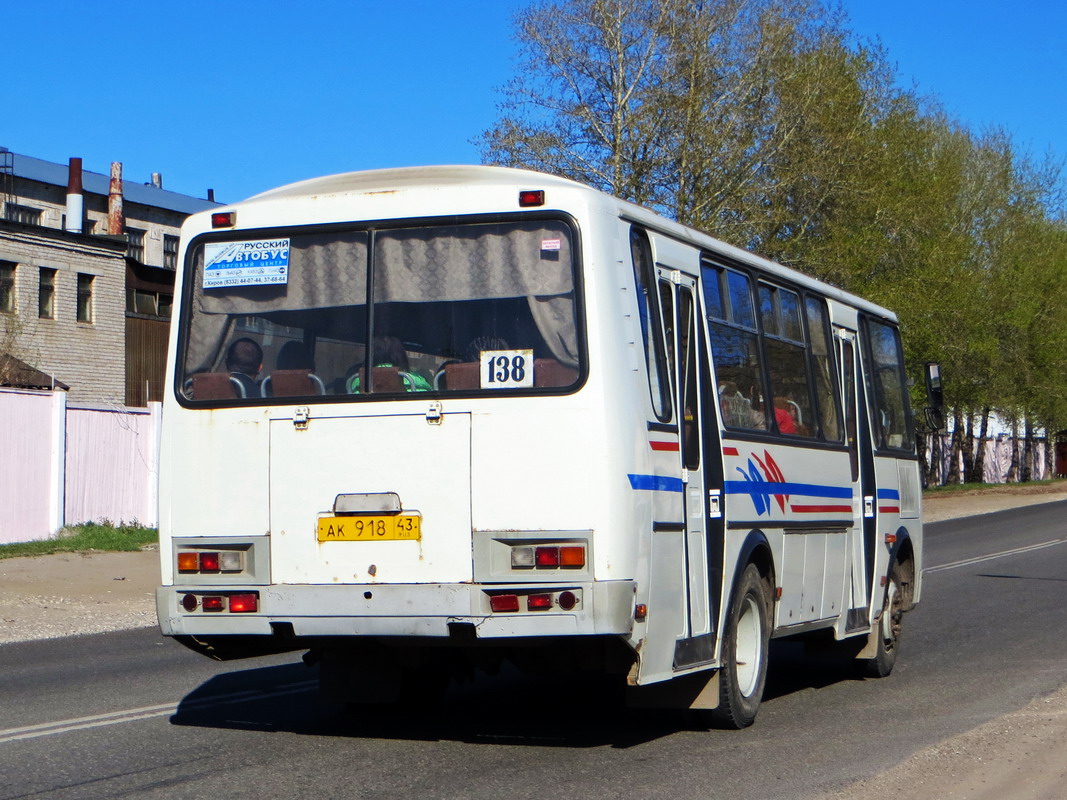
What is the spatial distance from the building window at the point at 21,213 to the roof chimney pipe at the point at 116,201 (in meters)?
2.74

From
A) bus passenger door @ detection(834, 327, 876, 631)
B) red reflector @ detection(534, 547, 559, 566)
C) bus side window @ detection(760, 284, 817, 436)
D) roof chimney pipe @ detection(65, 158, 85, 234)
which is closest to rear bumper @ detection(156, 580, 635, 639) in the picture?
red reflector @ detection(534, 547, 559, 566)

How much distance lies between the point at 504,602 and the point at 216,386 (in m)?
1.96

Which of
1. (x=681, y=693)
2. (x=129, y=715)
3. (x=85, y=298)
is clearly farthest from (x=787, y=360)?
(x=85, y=298)

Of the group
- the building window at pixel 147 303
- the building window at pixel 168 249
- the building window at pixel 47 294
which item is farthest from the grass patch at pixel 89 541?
the building window at pixel 168 249

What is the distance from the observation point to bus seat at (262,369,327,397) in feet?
25.0

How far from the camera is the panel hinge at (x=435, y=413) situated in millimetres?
7309

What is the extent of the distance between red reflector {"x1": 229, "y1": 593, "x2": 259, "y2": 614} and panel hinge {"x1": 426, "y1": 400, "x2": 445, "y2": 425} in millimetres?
1236

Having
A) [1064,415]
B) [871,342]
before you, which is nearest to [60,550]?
[871,342]

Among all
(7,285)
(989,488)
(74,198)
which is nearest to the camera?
(7,285)

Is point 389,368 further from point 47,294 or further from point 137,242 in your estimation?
point 137,242

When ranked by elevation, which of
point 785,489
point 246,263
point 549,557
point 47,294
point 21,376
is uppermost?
point 47,294

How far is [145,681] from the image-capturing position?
35.6 feet

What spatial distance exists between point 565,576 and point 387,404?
1.24 meters

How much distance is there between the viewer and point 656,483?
7387mm
